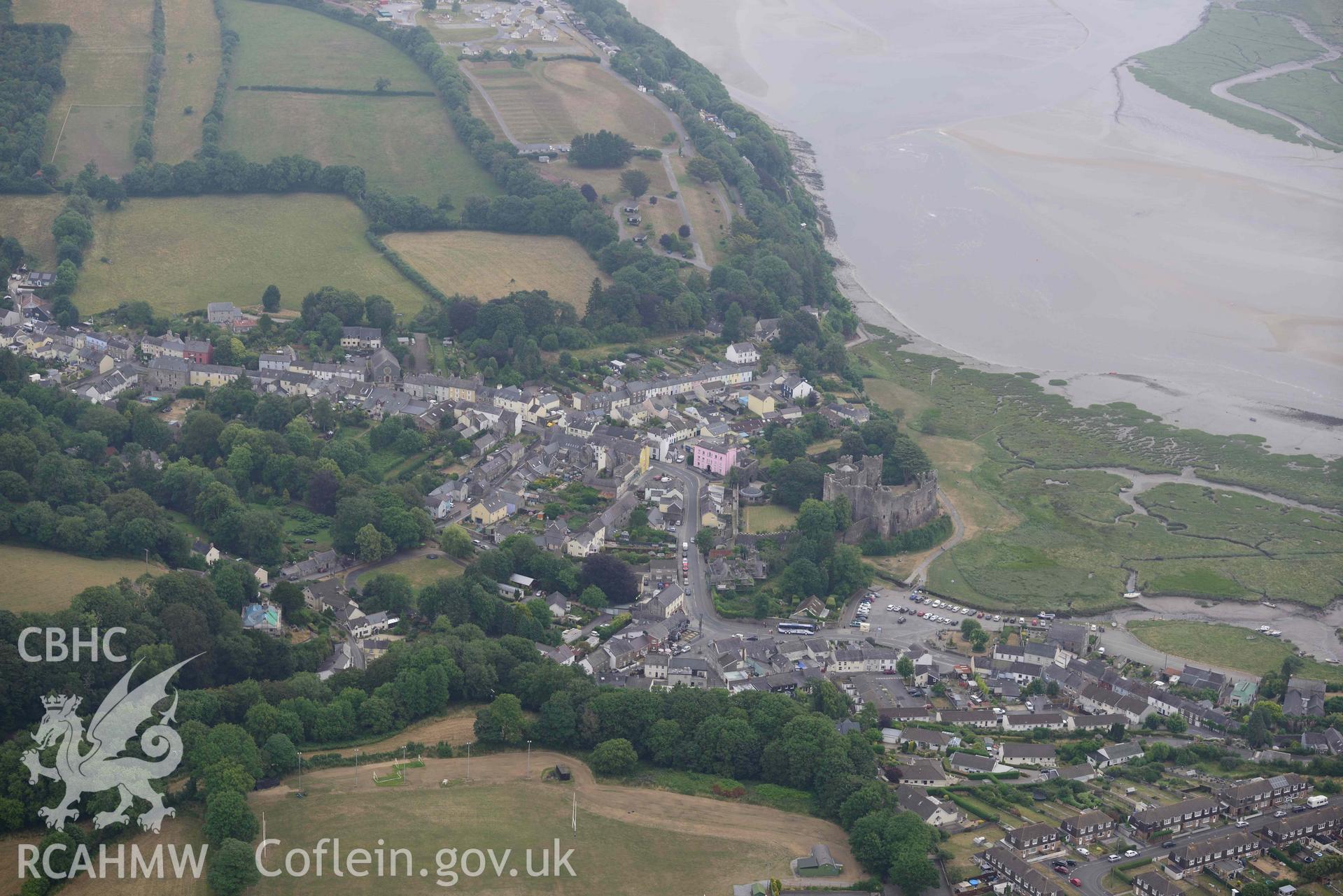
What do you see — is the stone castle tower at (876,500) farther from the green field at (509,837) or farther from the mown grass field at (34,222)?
the mown grass field at (34,222)

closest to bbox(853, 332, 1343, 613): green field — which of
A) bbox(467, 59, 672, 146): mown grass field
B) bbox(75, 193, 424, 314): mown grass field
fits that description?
bbox(75, 193, 424, 314): mown grass field

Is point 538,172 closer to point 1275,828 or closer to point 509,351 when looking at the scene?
point 509,351

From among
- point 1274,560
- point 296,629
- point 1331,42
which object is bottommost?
point 296,629

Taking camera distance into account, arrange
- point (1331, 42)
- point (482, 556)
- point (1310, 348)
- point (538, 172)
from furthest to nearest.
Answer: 1. point (1331, 42)
2. point (538, 172)
3. point (1310, 348)
4. point (482, 556)

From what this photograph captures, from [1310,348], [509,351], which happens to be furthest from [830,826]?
[1310,348]

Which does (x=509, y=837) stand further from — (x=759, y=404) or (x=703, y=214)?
(x=703, y=214)

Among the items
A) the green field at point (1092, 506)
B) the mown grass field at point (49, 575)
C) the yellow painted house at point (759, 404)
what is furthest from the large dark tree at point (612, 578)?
the yellow painted house at point (759, 404)
